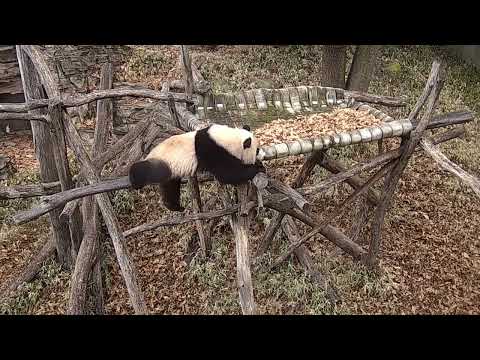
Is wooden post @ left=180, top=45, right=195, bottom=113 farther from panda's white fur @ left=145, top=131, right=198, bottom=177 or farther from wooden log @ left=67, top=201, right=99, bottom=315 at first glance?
wooden log @ left=67, top=201, right=99, bottom=315

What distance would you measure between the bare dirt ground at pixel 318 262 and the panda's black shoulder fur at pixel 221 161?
2.07 meters

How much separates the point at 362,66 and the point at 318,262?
12.4 feet

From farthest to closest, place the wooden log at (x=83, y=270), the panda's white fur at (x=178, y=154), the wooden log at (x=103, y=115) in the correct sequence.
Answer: the wooden log at (x=103, y=115) → the wooden log at (x=83, y=270) → the panda's white fur at (x=178, y=154)

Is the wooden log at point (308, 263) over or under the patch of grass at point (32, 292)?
over

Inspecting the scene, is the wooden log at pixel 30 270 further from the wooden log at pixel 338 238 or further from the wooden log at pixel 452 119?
the wooden log at pixel 452 119

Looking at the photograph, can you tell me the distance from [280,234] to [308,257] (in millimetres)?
569

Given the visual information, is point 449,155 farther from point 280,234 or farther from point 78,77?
point 78,77

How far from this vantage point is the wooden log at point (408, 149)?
15.4 ft

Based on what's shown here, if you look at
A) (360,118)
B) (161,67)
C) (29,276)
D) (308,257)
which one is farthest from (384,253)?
(161,67)

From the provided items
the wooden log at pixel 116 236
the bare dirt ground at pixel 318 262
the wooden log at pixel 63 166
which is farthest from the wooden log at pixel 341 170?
the wooden log at pixel 63 166

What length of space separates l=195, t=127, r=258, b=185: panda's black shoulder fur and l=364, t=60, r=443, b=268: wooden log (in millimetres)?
1749

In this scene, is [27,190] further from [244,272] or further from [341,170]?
[341,170]

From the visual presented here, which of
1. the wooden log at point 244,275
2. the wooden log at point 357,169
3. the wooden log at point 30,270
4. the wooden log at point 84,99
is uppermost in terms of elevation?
Result: the wooden log at point 84,99

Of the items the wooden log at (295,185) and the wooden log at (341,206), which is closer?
the wooden log at (341,206)
